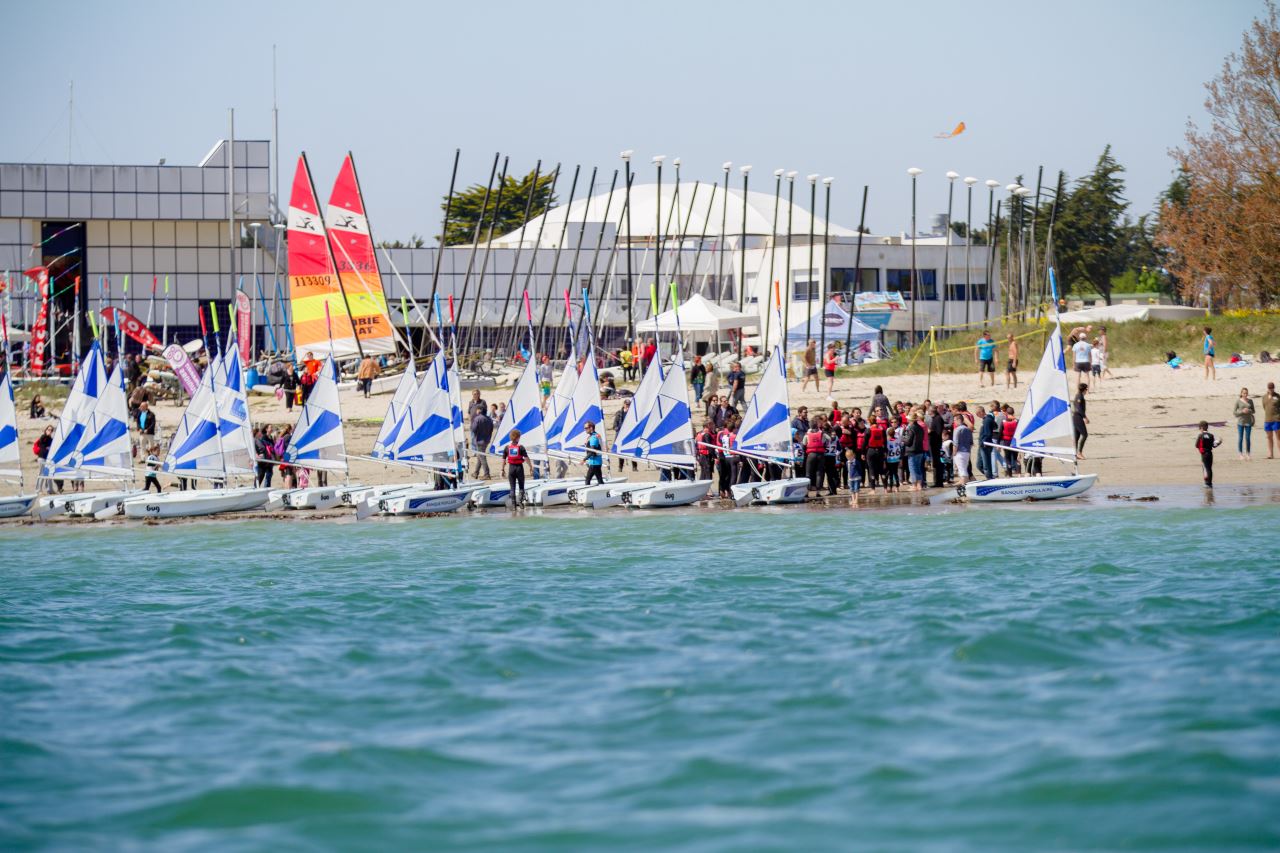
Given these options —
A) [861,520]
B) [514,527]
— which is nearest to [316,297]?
[514,527]

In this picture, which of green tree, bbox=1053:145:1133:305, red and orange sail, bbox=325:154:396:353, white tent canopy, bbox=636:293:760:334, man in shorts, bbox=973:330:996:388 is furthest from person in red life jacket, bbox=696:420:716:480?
green tree, bbox=1053:145:1133:305

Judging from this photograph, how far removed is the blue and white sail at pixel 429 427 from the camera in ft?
102

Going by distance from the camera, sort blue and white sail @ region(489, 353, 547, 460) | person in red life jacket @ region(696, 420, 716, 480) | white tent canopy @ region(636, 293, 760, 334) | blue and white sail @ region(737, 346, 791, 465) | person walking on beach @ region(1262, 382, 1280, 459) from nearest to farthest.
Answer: blue and white sail @ region(737, 346, 791, 465) → person walking on beach @ region(1262, 382, 1280, 459) → person in red life jacket @ region(696, 420, 716, 480) → blue and white sail @ region(489, 353, 547, 460) → white tent canopy @ region(636, 293, 760, 334)

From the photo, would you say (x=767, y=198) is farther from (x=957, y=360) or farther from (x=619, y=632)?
(x=619, y=632)

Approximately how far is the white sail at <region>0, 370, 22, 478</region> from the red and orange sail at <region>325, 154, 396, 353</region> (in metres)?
13.8

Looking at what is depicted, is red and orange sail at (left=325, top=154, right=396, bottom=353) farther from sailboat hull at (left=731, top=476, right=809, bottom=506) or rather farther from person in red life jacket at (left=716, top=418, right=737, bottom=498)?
sailboat hull at (left=731, top=476, right=809, bottom=506)

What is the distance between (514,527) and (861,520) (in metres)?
6.61

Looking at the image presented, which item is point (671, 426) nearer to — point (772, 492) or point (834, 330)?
point (772, 492)

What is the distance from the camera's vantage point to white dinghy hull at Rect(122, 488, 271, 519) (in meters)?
31.0

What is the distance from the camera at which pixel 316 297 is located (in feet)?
148

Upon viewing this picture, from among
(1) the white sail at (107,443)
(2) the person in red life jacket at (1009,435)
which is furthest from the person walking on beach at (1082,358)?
(1) the white sail at (107,443)

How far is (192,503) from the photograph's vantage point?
102 feet

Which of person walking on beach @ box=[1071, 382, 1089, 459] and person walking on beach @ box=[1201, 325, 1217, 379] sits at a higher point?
person walking on beach @ box=[1201, 325, 1217, 379]

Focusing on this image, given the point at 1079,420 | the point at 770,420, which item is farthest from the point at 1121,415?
the point at 770,420
